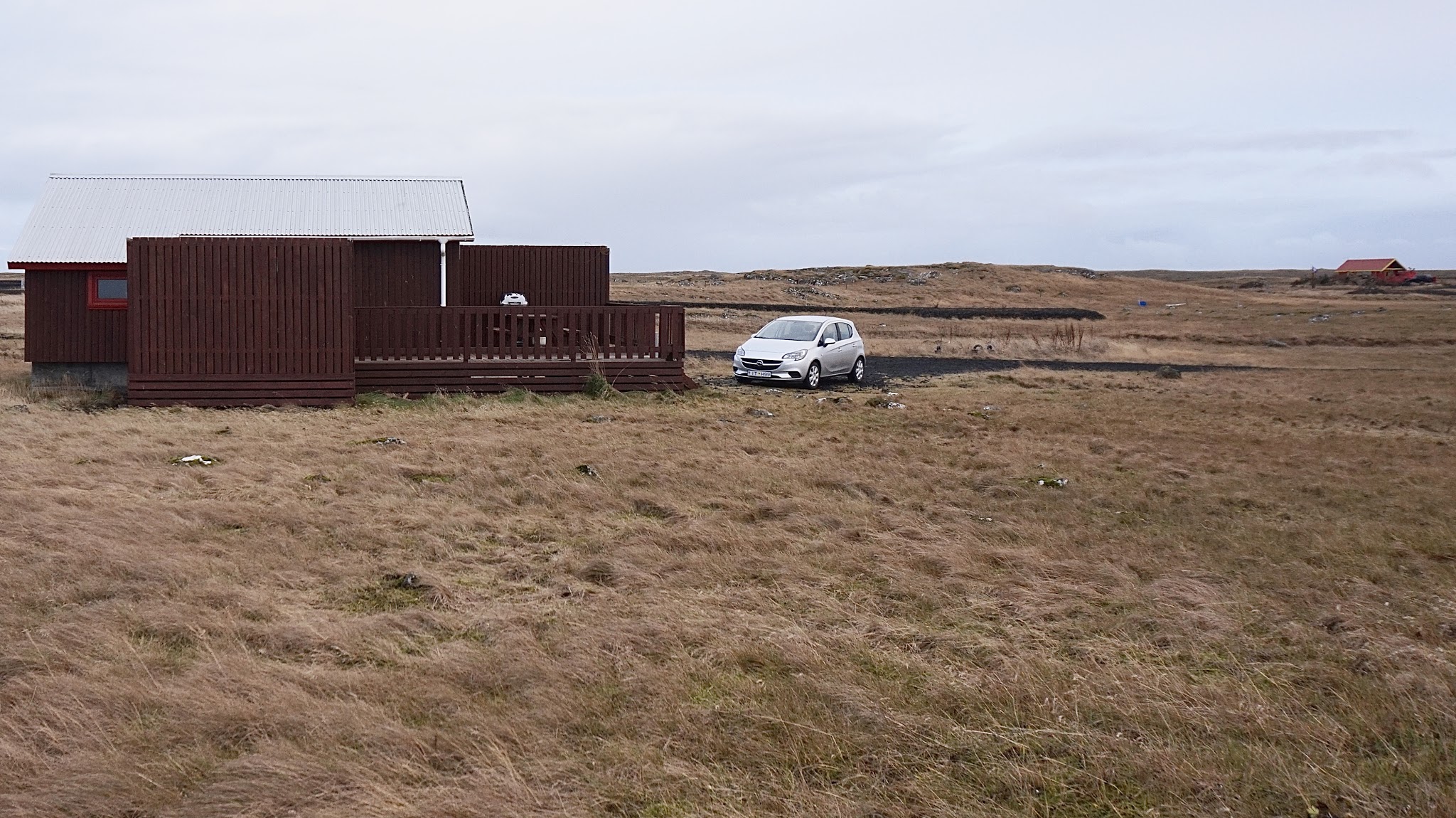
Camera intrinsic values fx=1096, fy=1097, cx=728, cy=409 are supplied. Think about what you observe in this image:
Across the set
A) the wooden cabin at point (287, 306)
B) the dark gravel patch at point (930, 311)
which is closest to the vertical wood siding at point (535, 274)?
the wooden cabin at point (287, 306)

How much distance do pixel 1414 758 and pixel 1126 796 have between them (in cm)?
132

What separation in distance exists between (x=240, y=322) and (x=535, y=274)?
8933 millimetres

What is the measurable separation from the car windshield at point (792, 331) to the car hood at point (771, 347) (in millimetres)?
169

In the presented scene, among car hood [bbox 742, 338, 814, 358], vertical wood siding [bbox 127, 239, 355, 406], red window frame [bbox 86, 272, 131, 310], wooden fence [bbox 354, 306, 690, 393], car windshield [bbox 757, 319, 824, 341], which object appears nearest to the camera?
vertical wood siding [bbox 127, 239, 355, 406]

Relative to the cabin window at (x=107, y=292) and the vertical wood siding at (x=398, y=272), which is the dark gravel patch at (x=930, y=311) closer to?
the vertical wood siding at (x=398, y=272)

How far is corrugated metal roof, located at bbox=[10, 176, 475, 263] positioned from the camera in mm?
19859

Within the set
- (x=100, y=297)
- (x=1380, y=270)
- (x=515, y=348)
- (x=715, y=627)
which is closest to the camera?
(x=715, y=627)

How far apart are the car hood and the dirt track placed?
1.46 meters

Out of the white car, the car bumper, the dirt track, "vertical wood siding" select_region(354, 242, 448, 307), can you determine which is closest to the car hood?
the white car

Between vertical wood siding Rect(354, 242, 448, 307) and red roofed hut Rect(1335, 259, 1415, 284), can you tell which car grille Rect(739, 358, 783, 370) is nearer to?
vertical wood siding Rect(354, 242, 448, 307)

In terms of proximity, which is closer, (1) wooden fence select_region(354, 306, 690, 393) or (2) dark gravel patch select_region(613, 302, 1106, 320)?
(1) wooden fence select_region(354, 306, 690, 393)

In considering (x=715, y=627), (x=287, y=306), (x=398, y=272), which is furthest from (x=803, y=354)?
(x=715, y=627)

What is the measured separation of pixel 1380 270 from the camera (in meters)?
96.2

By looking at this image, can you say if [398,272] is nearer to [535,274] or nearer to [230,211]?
[230,211]
